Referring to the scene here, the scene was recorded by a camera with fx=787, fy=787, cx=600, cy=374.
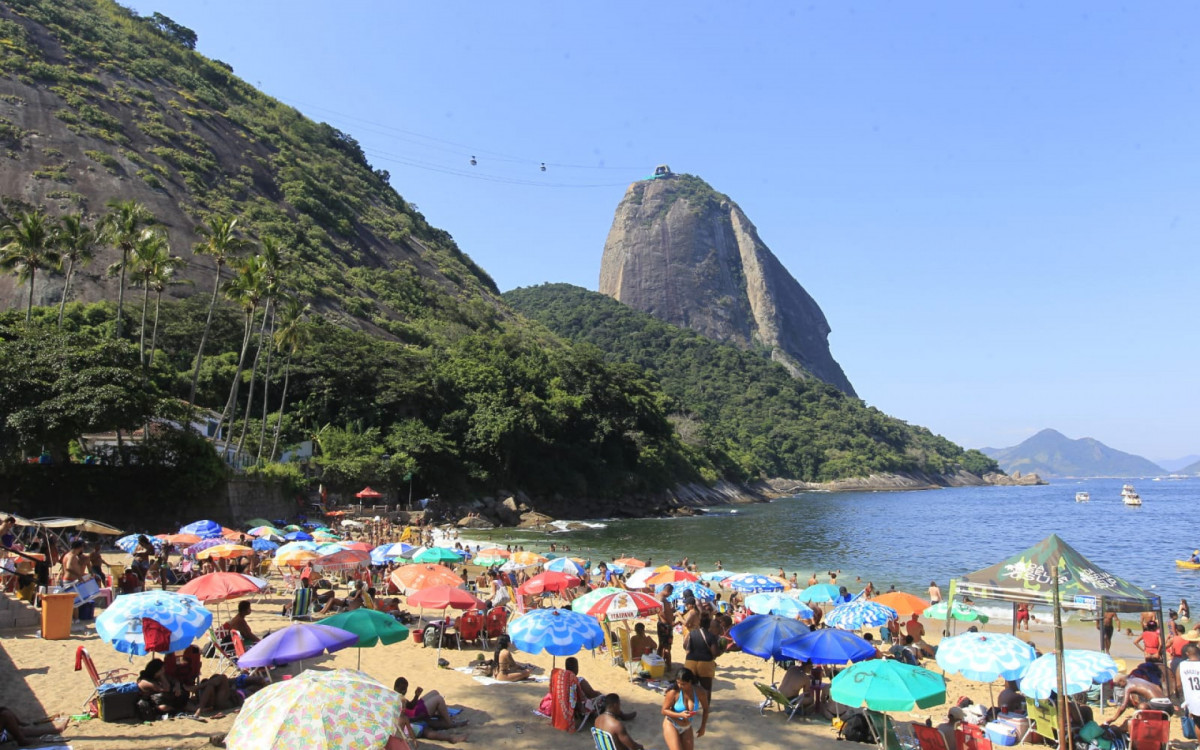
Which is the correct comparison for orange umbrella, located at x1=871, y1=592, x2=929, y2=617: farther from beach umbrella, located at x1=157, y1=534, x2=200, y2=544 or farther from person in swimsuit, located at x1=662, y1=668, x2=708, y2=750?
beach umbrella, located at x1=157, y1=534, x2=200, y2=544

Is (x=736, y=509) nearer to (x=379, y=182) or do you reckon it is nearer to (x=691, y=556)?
(x=691, y=556)

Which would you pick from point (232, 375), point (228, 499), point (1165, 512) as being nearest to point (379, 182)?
point (232, 375)

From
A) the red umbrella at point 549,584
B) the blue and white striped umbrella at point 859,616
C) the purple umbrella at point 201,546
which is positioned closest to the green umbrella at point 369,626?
the red umbrella at point 549,584

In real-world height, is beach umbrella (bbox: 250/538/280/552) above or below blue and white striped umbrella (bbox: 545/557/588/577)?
below

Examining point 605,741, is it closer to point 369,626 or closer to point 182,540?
point 369,626

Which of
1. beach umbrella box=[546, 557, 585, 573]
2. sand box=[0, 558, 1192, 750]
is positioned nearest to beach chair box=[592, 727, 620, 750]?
sand box=[0, 558, 1192, 750]

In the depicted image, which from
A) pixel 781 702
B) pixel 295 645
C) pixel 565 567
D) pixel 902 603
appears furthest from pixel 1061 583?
pixel 565 567
